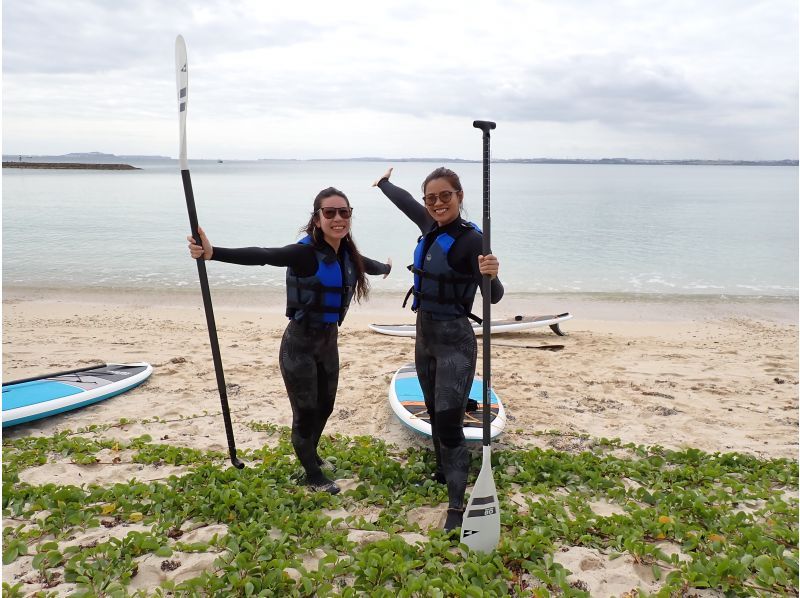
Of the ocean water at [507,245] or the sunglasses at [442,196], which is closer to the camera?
the sunglasses at [442,196]

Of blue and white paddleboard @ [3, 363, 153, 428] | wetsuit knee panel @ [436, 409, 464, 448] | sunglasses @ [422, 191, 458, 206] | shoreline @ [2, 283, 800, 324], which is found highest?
sunglasses @ [422, 191, 458, 206]

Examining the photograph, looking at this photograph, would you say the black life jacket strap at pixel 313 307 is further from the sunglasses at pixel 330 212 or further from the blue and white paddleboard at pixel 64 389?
the blue and white paddleboard at pixel 64 389

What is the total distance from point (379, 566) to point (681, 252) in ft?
75.3

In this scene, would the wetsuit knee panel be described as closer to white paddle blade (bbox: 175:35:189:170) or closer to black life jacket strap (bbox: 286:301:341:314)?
black life jacket strap (bbox: 286:301:341:314)

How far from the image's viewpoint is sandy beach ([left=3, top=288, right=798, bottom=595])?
5.67m

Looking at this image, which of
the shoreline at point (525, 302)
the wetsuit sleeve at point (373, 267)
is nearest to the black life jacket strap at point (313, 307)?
the wetsuit sleeve at point (373, 267)

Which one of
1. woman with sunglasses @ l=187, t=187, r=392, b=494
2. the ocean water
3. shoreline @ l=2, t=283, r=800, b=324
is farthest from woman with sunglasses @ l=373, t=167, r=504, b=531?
shoreline @ l=2, t=283, r=800, b=324

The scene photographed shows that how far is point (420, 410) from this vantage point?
5836 mm

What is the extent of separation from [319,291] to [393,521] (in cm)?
166

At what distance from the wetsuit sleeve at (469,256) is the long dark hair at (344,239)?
29.4 inches

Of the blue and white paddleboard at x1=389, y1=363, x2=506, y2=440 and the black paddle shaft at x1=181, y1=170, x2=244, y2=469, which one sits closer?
the black paddle shaft at x1=181, y1=170, x2=244, y2=469

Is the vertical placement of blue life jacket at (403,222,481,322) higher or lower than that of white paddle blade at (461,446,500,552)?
higher

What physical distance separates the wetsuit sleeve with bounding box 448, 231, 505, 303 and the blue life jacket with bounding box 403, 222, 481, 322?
1.5 inches

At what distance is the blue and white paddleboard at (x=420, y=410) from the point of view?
17.6 ft
